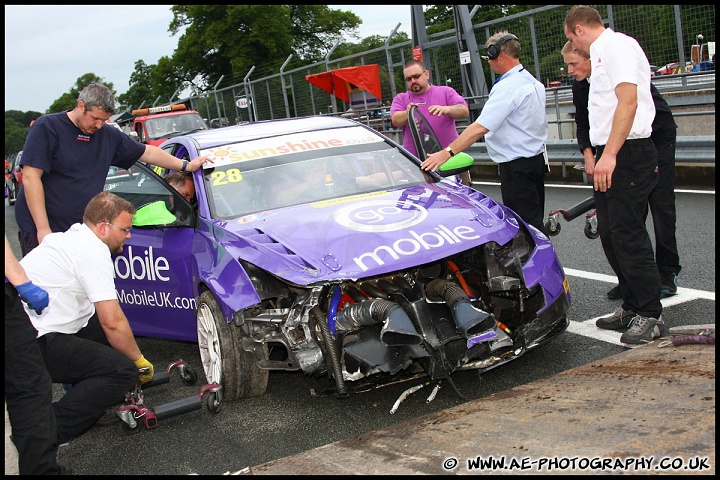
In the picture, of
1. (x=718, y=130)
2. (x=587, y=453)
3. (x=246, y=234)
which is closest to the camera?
(x=587, y=453)

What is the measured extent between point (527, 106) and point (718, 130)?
1384mm

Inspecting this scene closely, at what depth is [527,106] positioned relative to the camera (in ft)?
20.5

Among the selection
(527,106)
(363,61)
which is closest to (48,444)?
(527,106)

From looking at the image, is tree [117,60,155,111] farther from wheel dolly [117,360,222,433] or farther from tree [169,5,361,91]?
Result: wheel dolly [117,360,222,433]

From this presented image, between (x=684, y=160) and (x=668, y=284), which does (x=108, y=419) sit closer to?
(x=668, y=284)

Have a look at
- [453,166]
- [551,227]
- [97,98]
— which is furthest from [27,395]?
[551,227]

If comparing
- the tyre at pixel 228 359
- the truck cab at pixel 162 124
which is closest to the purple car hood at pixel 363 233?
the tyre at pixel 228 359

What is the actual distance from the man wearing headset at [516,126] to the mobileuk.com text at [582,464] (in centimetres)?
303

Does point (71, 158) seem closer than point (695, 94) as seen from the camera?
Yes

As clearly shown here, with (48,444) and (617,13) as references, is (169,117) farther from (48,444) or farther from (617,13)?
(48,444)

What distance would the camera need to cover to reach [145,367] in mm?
4594

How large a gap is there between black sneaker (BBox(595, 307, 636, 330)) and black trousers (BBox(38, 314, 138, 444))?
3.08 meters

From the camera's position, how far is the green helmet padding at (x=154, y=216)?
534 centimetres

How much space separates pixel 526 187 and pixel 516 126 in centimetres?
47
